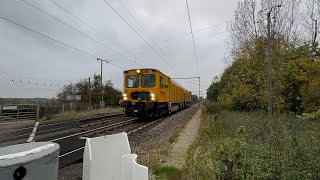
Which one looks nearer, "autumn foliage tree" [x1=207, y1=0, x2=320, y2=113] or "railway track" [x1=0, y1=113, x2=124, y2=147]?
"railway track" [x1=0, y1=113, x2=124, y2=147]

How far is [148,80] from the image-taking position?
17.0 m

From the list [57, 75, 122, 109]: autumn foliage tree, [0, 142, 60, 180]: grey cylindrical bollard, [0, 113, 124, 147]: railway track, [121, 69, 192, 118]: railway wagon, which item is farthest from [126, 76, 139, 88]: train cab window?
[57, 75, 122, 109]: autumn foliage tree

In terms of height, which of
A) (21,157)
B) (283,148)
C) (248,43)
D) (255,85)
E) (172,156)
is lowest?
(172,156)

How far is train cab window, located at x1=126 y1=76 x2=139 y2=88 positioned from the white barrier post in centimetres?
1399

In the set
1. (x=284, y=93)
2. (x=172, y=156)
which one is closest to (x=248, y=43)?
(x=284, y=93)

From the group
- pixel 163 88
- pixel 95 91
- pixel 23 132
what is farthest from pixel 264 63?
pixel 95 91

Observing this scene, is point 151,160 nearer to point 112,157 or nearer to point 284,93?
point 112,157

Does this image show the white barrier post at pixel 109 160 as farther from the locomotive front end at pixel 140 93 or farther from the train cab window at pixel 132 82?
the train cab window at pixel 132 82

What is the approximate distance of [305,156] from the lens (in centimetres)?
405

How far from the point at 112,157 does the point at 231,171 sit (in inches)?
67.5

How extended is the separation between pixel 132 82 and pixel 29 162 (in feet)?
51.5

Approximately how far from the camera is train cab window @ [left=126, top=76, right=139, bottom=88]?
56.5ft

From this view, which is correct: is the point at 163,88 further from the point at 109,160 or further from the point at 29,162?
the point at 29,162

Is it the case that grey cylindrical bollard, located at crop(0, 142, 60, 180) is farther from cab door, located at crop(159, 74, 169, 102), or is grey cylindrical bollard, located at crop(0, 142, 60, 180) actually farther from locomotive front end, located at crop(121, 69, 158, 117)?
cab door, located at crop(159, 74, 169, 102)
